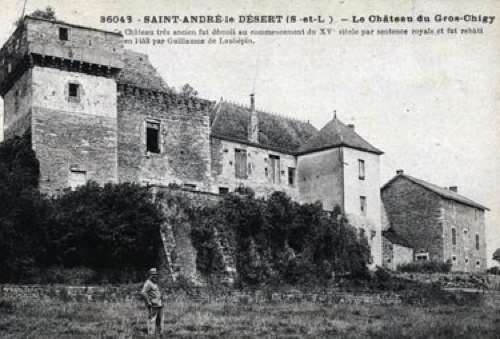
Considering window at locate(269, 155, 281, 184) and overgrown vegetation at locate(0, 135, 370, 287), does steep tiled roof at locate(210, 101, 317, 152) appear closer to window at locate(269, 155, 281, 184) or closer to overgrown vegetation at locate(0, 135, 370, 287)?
window at locate(269, 155, 281, 184)

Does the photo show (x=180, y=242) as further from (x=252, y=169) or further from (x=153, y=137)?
(x=252, y=169)

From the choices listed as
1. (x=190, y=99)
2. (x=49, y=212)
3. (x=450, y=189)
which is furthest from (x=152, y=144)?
(x=450, y=189)

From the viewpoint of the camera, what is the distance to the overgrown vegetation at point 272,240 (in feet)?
108

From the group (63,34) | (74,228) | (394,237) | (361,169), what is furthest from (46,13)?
(394,237)

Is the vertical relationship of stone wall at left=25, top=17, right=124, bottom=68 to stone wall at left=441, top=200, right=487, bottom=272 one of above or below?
above

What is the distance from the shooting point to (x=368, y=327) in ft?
64.1

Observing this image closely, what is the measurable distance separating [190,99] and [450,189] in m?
26.4

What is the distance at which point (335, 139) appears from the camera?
146ft

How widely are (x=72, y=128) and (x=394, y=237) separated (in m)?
24.7

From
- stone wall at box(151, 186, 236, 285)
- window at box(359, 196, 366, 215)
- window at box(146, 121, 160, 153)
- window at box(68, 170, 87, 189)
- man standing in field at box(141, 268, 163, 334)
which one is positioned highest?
window at box(146, 121, 160, 153)

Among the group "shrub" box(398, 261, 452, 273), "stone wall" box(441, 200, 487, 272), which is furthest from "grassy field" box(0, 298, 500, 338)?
"stone wall" box(441, 200, 487, 272)

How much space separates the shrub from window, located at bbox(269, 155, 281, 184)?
9606 millimetres

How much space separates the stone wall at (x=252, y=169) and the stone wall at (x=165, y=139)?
153 centimetres

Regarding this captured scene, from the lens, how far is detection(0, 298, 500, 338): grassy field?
1753 centimetres
